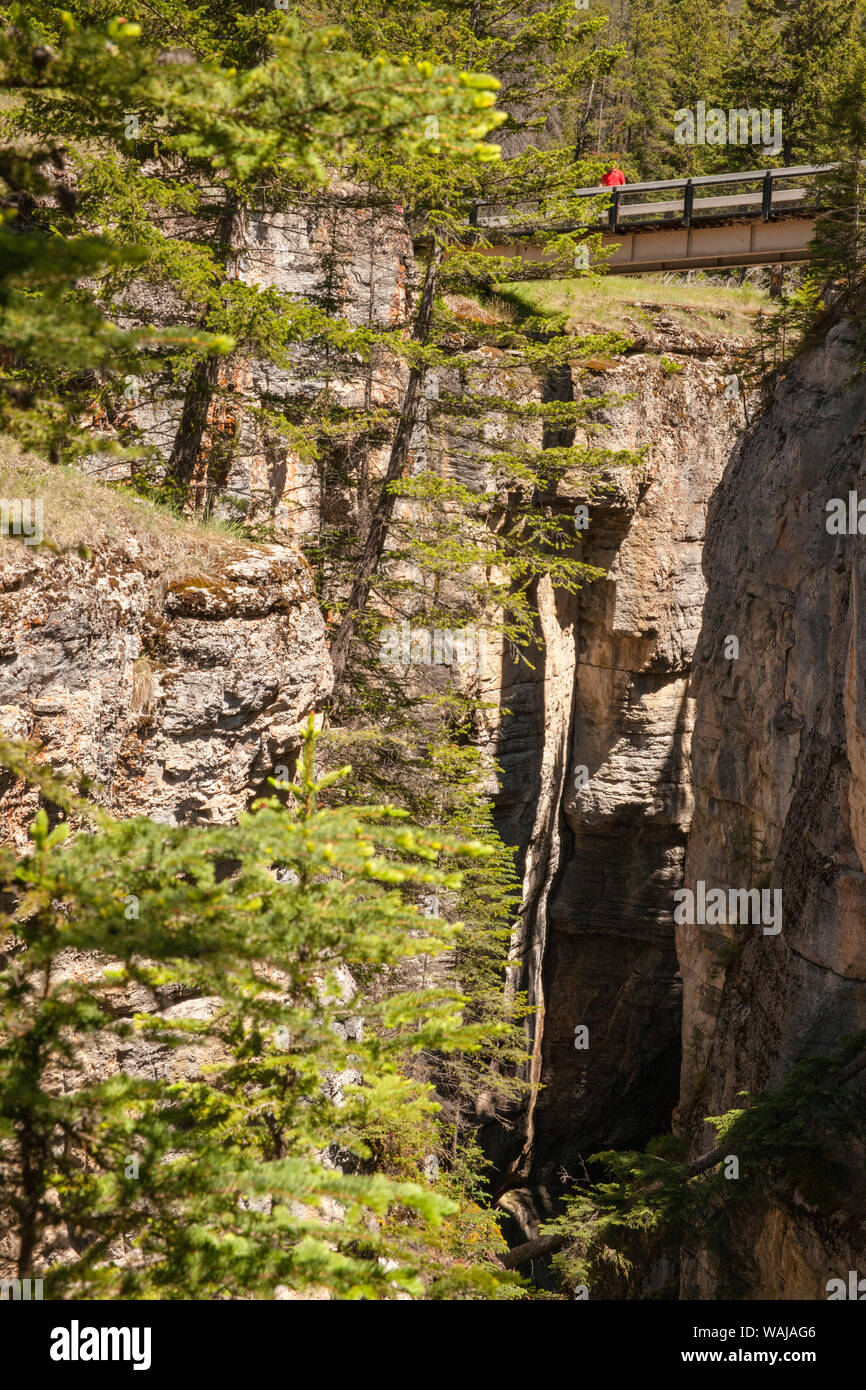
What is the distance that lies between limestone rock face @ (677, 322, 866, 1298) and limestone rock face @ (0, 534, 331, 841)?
17.6 ft

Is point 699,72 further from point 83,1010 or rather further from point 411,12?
point 83,1010

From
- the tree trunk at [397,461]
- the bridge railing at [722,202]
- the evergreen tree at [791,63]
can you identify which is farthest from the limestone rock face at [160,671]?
the evergreen tree at [791,63]

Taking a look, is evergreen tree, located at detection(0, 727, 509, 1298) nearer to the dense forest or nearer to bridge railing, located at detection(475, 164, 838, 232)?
the dense forest

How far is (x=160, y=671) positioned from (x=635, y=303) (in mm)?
16822

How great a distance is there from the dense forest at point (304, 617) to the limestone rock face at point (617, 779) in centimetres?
62

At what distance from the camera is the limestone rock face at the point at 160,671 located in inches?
314

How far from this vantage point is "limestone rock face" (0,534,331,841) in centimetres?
797

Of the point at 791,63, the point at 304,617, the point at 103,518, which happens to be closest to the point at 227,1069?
the point at 103,518

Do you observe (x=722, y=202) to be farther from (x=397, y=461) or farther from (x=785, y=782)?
(x=785, y=782)

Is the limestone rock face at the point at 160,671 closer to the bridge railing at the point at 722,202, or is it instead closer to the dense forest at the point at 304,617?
the dense forest at the point at 304,617

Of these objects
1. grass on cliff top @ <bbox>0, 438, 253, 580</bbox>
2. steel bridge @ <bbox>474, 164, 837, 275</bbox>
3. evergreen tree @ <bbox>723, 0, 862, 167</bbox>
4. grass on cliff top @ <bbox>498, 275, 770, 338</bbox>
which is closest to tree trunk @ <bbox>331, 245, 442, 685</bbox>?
grass on cliff top @ <bbox>0, 438, 253, 580</bbox>

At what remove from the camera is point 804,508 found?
1452 cm

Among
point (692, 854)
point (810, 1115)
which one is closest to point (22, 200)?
point (810, 1115)

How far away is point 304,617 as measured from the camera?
10.8m
